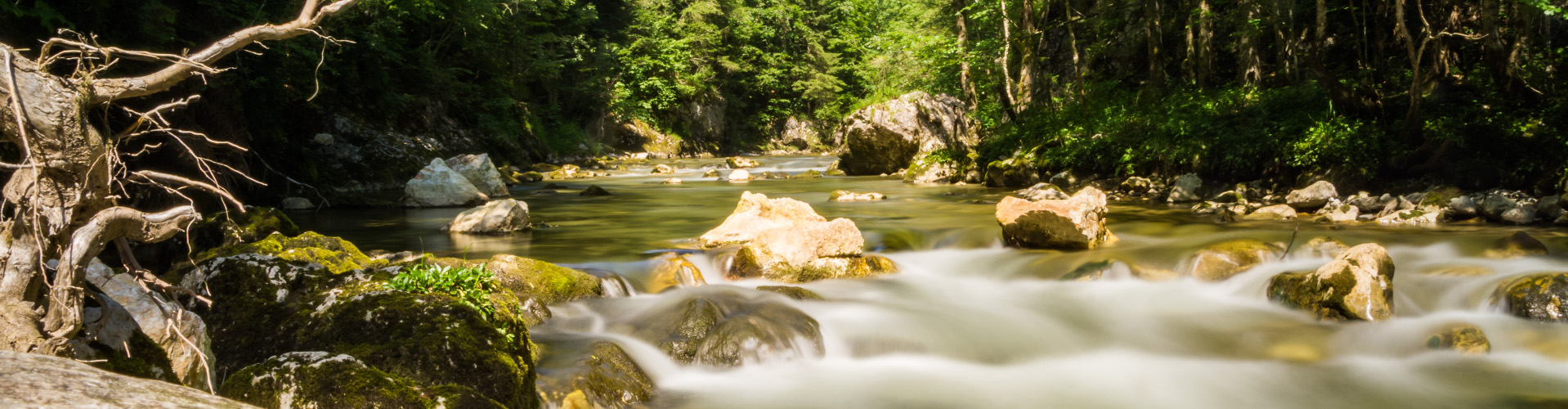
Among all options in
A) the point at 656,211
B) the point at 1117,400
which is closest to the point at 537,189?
the point at 656,211

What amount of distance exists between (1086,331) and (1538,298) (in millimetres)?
3402

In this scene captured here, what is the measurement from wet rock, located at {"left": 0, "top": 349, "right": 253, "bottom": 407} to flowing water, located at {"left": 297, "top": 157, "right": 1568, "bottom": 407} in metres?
2.67

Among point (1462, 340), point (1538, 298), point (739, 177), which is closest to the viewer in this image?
point (1462, 340)

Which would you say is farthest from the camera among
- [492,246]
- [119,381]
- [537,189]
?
[537,189]

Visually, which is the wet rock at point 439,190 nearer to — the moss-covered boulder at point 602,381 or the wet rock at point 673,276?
the wet rock at point 673,276

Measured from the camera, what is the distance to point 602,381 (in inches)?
189

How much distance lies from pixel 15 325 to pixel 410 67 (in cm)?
2007

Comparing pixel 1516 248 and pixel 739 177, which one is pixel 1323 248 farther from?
pixel 739 177

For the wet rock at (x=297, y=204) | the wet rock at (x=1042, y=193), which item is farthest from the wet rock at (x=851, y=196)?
the wet rock at (x=297, y=204)

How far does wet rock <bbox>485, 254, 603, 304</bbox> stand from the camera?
625 cm

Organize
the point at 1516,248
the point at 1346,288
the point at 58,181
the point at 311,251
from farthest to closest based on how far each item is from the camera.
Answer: the point at 1516,248 < the point at 1346,288 < the point at 311,251 < the point at 58,181

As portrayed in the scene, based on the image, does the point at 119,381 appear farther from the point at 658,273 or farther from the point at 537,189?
the point at 537,189

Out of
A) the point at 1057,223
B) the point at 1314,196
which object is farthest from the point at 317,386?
the point at 1314,196

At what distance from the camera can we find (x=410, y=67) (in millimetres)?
20766
